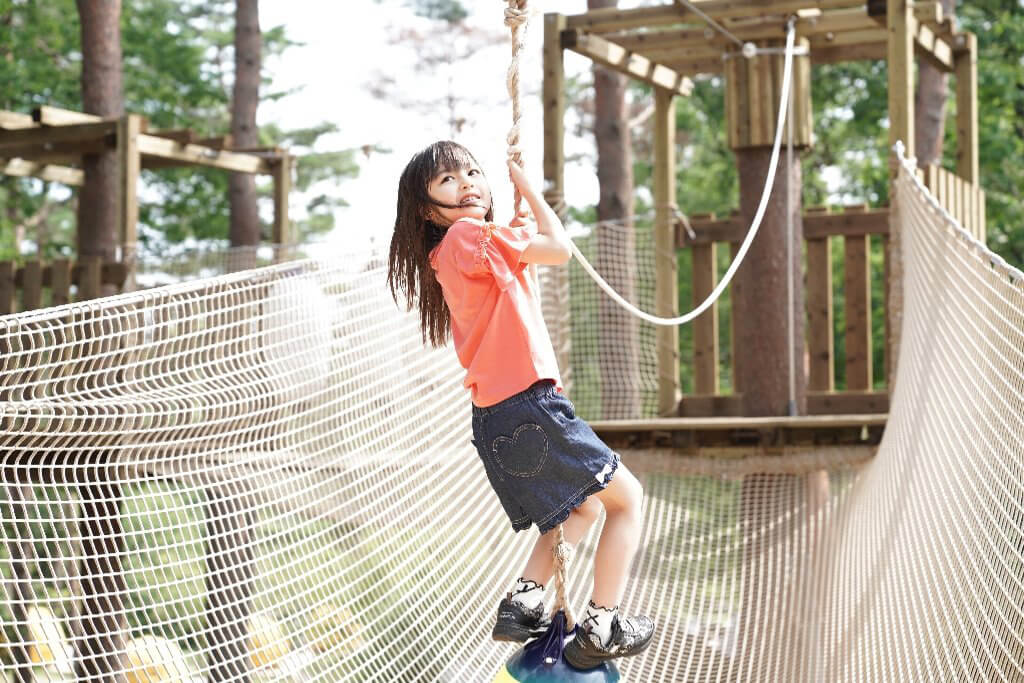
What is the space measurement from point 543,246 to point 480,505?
1689 mm

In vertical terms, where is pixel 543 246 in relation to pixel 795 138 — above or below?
below

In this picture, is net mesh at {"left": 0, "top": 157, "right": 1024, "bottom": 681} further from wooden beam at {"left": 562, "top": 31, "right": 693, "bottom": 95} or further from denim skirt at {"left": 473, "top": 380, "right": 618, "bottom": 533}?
wooden beam at {"left": 562, "top": 31, "right": 693, "bottom": 95}

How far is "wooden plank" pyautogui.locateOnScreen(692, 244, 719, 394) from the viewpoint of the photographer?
246 inches

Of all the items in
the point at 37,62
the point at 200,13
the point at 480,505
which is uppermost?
the point at 200,13

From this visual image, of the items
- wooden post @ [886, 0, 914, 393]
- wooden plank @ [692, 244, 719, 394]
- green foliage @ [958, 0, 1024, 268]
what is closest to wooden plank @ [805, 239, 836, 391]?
wooden plank @ [692, 244, 719, 394]

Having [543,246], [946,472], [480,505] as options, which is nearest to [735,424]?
[480,505]

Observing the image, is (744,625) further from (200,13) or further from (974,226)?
(200,13)

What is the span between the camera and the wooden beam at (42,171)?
26.6ft

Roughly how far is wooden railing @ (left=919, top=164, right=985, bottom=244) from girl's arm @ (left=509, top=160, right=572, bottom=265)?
295 centimetres

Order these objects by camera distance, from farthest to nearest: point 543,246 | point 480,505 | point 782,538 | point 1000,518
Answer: point 782,538 < point 480,505 < point 1000,518 < point 543,246

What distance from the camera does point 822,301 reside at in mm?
6250

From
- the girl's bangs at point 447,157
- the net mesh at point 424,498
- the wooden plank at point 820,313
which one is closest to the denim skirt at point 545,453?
the girl's bangs at point 447,157

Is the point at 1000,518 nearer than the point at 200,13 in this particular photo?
Yes

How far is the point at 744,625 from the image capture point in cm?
451
